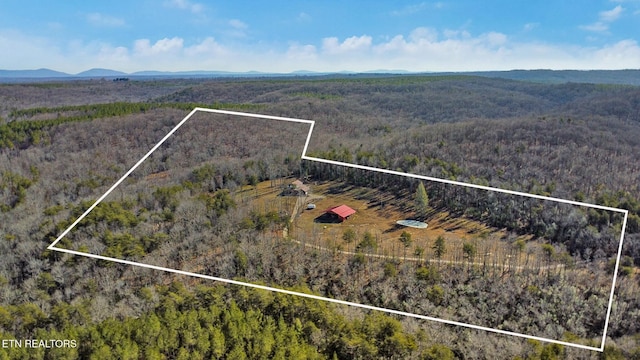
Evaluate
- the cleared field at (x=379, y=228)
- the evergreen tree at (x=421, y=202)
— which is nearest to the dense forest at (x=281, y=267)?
the cleared field at (x=379, y=228)

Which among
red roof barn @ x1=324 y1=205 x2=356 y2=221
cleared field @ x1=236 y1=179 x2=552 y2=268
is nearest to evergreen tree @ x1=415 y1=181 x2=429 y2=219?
cleared field @ x1=236 y1=179 x2=552 y2=268

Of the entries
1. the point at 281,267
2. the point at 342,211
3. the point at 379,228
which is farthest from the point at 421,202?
the point at 281,267

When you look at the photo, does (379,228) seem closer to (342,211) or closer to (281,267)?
(342,211)

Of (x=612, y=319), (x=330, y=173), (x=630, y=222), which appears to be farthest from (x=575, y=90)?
(x=330, y=173)

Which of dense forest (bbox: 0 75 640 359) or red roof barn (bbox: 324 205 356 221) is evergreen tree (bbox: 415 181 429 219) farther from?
red roof barn (bbox: 324 205 356 221)

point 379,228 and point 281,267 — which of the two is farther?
point 379,228

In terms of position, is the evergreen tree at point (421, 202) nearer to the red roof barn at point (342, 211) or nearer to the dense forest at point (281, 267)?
the dense forest at point (281, 267)

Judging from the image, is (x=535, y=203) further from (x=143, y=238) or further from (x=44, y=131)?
(x=44, y=131)

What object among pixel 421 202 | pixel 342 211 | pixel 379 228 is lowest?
pixel 379 228

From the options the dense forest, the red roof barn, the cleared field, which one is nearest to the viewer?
the dense forest

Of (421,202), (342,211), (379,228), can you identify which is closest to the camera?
(342,211)
